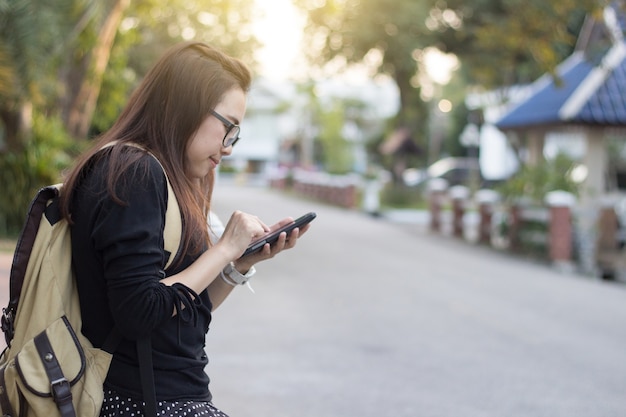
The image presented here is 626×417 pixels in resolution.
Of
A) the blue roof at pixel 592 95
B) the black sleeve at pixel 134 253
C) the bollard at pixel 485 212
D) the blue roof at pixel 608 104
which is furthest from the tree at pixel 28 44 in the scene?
the black sleeve at pixel 134 253

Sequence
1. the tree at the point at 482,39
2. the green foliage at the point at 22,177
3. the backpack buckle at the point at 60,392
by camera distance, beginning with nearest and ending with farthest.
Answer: the backpack buckle at the point at 60,392 < the green foliage at the point at 22,177 < the tree at the point at 482,39

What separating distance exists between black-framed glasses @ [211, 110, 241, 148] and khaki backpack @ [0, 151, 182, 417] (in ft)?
0.82

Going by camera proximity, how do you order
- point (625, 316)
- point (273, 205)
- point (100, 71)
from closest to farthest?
1. point (625, 316)
2. point (100, 71)
3. point (273, 205)

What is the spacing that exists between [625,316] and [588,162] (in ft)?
27.8

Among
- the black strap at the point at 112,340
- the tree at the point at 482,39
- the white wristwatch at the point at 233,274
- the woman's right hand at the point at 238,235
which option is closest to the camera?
the black strap at the point at 112,340

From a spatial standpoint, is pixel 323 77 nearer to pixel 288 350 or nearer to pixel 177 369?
pixel 288 350

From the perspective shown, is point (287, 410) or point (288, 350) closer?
point (287, 410)

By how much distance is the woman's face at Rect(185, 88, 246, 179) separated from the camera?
242 cm

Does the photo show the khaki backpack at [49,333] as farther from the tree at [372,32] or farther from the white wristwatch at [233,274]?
the tree at [372,32]

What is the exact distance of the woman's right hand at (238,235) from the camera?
7.87 ft

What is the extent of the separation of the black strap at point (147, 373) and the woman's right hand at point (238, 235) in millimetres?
322

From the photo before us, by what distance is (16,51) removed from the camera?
13.3m

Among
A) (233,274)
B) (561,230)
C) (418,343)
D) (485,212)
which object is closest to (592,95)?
(485,212)

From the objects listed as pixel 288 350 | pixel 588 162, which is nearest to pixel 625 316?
pixel 288 350
